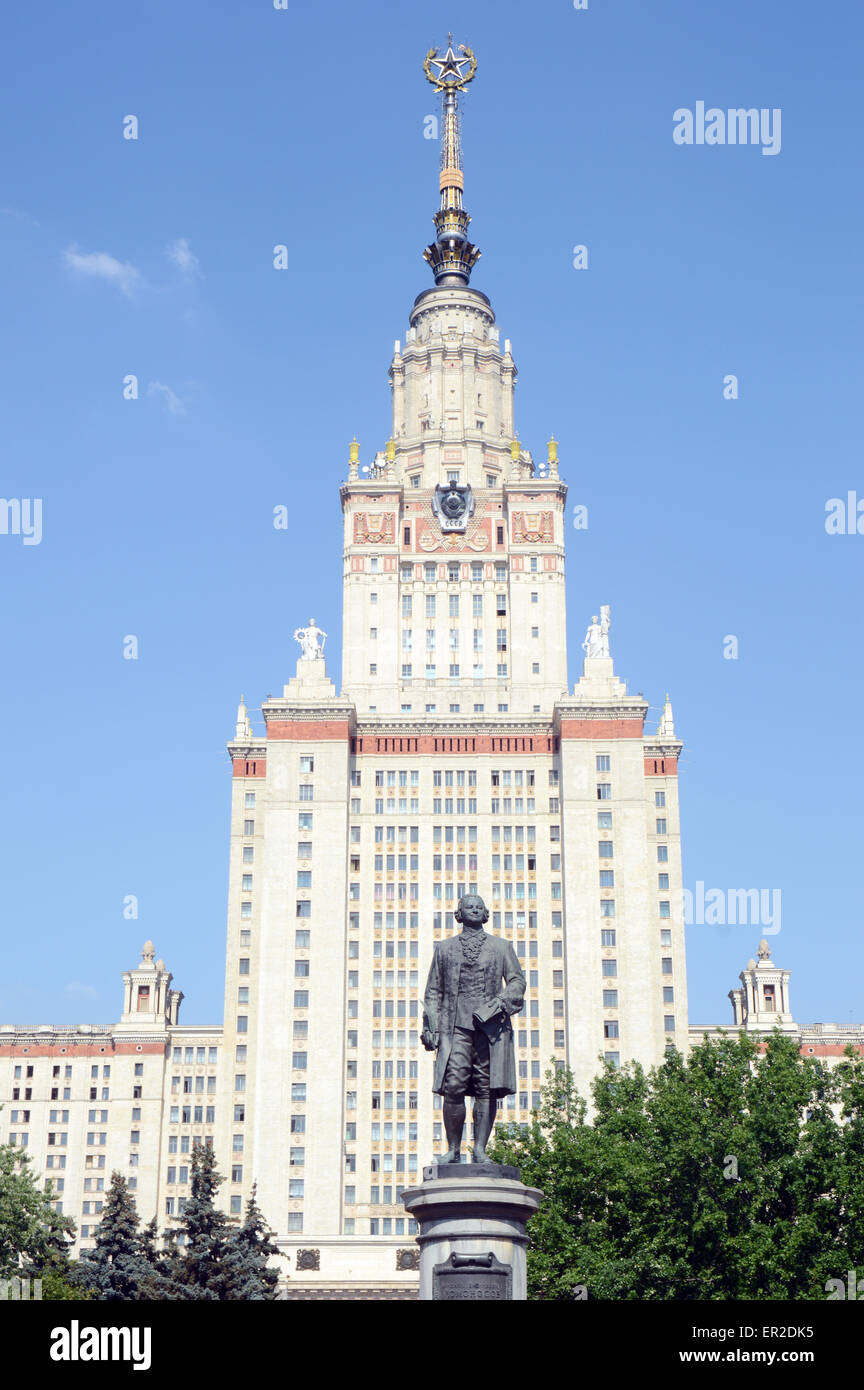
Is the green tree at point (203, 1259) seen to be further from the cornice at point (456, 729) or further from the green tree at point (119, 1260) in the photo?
the cornice at point (456, 729)

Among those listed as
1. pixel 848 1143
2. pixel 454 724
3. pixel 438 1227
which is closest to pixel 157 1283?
pixel 848 1143

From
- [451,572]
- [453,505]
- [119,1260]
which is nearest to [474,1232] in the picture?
[119,1260]

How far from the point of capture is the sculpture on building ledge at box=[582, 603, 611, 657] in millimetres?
124562

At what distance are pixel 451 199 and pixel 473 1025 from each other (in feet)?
418

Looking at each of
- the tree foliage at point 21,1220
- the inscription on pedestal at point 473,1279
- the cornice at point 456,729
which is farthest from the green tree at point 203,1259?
the cornice at point 456,729

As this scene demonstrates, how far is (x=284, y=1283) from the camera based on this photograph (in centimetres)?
9838

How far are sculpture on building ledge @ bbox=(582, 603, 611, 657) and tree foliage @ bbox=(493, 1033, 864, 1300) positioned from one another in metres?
68.4

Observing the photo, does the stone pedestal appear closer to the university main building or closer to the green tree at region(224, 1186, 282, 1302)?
the green tree at region(224, 1186, 282, 1302)

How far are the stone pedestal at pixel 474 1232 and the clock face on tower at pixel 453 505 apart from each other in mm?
107318

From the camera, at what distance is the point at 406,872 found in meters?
118

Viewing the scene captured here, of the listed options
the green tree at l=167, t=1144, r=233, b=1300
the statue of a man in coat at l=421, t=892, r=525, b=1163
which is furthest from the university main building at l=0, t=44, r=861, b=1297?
the statue of a man in coat at l=421, t=892, r=525, b=1163

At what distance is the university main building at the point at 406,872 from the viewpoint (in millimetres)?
109812

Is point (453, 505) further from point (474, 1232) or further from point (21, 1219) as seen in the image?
point (474, 1232)
